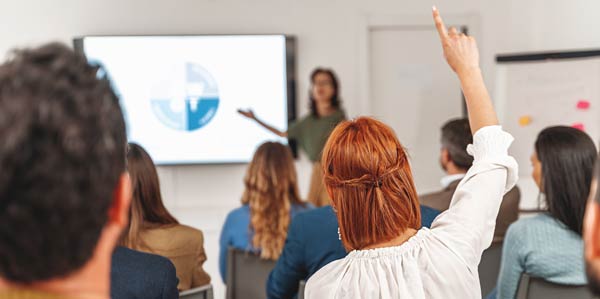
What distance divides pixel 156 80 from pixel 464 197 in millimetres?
4288

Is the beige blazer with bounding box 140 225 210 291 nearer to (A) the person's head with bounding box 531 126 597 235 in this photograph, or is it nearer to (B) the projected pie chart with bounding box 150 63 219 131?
(A) the person's head with bounding box 531 126 597 235

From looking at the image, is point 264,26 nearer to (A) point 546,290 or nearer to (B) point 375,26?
(B) point 375,26

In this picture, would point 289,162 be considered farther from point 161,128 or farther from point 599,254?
point 599,254

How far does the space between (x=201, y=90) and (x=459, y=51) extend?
163 inches

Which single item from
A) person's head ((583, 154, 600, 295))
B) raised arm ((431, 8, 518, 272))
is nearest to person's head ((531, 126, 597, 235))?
raised arm ((431, 8, 518, 272))

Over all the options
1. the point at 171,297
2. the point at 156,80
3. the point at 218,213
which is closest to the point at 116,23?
the point at 156,80

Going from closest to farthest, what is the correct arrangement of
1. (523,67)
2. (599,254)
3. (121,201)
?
1. (599,254)
2. (121,201)
3. (523,67)

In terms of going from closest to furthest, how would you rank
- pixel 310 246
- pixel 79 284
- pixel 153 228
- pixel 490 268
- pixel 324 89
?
pixel 79 284 < pixel 310 246 < pixel 153 228 < pixel 490 268 < pixel 324 89

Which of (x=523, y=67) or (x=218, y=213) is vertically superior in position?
(x=523, y=67)

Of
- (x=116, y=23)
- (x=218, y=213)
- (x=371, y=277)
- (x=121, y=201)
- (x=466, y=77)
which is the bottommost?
(x=218, y=213)

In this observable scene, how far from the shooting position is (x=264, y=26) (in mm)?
5711

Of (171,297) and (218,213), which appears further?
(218,213)

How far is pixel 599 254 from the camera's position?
69 centimetres

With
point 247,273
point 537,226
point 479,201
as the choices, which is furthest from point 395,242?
point 247,273
